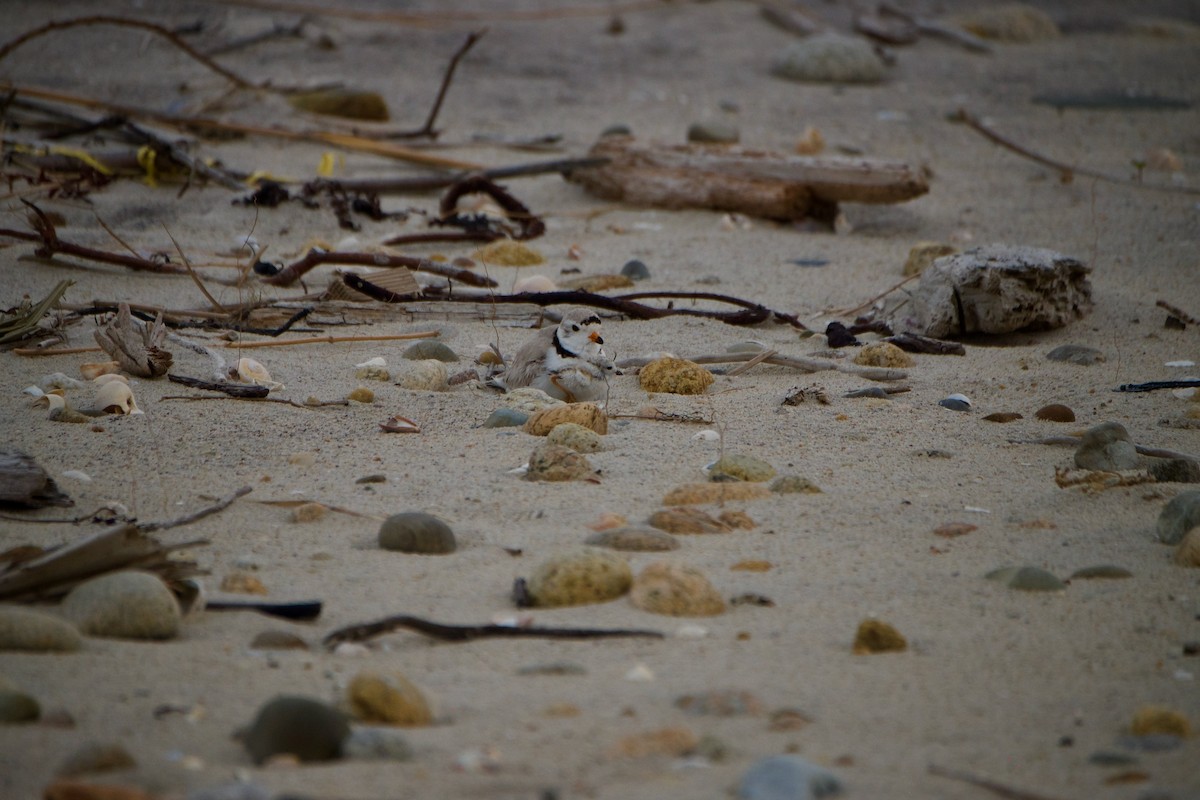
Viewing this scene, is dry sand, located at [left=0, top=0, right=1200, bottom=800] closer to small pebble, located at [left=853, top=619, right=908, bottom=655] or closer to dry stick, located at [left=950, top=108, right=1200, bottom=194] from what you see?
small pebble, located at [left=853, top=619, right=908, bottom=655]

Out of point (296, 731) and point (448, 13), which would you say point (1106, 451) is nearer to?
point (296, 731)

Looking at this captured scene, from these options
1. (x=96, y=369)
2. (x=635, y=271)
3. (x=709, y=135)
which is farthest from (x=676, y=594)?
(x=709, y=135)

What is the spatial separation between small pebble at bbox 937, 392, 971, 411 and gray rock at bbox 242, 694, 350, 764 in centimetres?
260

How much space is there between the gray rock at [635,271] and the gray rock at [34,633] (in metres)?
3.76

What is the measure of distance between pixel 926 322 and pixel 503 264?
2.07 meters

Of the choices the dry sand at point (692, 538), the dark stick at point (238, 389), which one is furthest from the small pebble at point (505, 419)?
the dark stick at point (238, 389)

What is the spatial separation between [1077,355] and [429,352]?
2.49 metres

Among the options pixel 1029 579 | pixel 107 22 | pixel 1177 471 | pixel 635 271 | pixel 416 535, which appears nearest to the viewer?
pixel 1029 579

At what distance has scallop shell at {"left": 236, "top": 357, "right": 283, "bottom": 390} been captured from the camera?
3695mm

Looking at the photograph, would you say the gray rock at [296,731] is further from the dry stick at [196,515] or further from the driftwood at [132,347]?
the driftwood at [132,347]

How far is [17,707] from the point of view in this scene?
5.51ft

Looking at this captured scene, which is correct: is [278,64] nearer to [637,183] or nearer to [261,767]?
[637,183]

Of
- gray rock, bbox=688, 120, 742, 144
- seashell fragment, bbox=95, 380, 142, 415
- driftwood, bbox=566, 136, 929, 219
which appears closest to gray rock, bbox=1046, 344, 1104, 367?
driftwood, bbox=566, 136, 929, 219

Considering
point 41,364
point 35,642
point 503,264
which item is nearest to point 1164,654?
point 35,642
